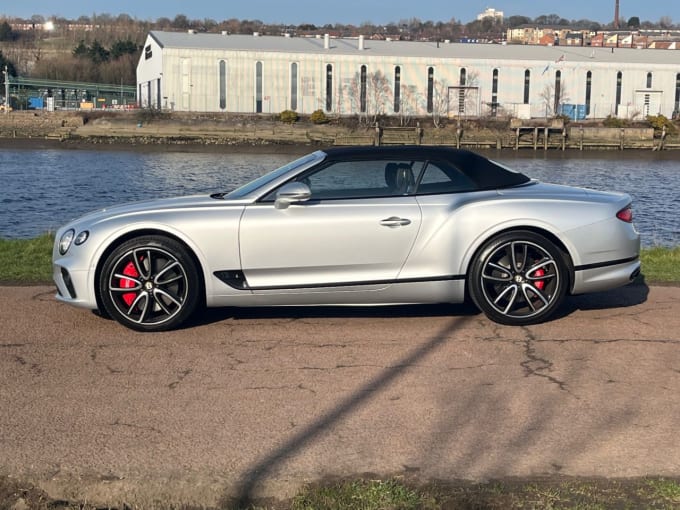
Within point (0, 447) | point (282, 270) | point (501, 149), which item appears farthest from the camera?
point (501, 149)

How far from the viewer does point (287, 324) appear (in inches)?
275

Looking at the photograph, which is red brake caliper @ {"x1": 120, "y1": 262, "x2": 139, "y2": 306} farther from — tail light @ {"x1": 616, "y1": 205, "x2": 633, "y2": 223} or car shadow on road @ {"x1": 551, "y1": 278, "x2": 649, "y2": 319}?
tail light @ {"x1": 616, "y1": 205, "x2": 633, "y2": 223}

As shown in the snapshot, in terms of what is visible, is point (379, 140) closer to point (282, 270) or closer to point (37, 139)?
point (37, 139)

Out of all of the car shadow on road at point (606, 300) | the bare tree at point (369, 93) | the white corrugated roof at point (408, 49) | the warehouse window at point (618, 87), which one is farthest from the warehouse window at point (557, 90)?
the car shadow on road at point (606, 300)

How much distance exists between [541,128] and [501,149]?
519 centimetres

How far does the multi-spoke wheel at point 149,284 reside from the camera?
6707 mm

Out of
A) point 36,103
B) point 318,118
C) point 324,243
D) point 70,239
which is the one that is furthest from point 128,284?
point 36,103

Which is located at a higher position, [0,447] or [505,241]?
[505,241]

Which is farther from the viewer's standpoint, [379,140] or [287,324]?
[379,140]

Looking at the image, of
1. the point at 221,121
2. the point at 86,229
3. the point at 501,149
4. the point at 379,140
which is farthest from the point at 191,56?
the point at 86,229

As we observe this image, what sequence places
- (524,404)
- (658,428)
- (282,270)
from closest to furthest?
(658,428)
(524,404)
(282,270)

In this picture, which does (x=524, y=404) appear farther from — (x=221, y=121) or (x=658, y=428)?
(x=221, y=121)

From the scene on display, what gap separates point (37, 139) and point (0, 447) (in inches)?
3257

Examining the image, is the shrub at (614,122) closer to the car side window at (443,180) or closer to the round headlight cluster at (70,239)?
the car side window at (443,180)
